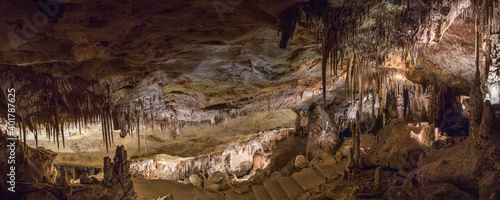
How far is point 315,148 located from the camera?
14203 millimetres

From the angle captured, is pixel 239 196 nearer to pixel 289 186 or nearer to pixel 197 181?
pixel 289 186

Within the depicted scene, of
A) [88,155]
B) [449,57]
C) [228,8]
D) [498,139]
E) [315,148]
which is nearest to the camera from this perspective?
[228,8]

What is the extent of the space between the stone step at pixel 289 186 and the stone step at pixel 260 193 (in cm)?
68

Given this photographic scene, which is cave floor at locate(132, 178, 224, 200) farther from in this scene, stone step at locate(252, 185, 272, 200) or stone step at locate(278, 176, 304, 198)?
stone step at locate(278, 176, 304, 198)

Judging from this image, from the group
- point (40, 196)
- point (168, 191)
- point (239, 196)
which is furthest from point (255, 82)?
point (168, 191)

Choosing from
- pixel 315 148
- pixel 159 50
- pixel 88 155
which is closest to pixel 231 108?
pixel 315 148

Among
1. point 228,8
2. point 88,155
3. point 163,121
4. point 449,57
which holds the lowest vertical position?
point 88,155

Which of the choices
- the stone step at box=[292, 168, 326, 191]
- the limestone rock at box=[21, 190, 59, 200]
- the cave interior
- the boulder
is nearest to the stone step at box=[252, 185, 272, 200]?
the cave interior

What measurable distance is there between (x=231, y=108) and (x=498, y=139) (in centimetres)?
866

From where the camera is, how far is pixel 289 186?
11.2 metres

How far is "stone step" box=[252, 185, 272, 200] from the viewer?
11.6 m

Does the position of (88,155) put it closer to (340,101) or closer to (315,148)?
(315,148)

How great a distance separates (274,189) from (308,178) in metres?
1.40

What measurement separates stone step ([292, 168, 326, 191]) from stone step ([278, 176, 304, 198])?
0.44 ft
